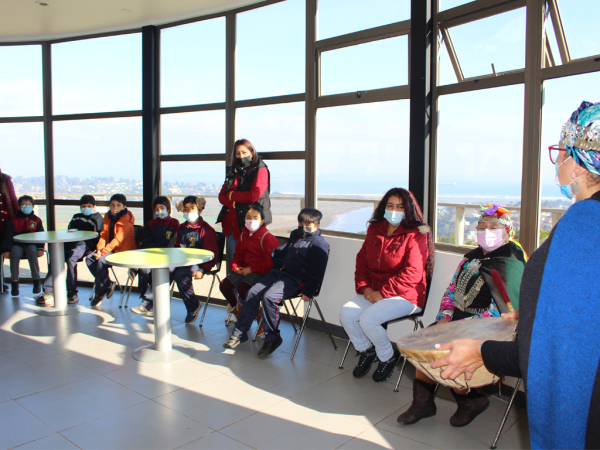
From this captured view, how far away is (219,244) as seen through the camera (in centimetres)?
504

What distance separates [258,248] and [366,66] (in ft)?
6.34

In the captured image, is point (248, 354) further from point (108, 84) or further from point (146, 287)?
point (108, 84)

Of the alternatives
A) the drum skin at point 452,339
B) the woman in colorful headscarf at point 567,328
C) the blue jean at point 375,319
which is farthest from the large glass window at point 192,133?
the woman in colorful headscarf at point 567,328

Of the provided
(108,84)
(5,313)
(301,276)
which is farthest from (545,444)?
(108,84)

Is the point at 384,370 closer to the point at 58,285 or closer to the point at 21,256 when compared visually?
the point at 58,285

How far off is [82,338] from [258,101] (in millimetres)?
2930

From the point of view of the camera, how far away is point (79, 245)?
552 cm

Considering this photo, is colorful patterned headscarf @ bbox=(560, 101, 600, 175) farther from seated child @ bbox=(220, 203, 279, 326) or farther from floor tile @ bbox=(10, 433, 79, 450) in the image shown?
seated child @ bbox=(220, 203, 279, 326)

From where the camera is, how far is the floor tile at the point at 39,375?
3098 millimetres

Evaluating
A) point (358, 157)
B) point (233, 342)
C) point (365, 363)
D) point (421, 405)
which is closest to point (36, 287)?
point (233, 342)

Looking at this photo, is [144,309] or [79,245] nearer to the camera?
[144,309]

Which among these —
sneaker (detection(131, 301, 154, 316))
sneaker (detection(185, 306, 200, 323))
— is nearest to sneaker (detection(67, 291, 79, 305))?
sneaker (detection(131, 301, 154, 316))

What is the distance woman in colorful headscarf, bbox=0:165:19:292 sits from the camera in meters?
5.79

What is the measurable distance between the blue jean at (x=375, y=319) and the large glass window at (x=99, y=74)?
402cm
